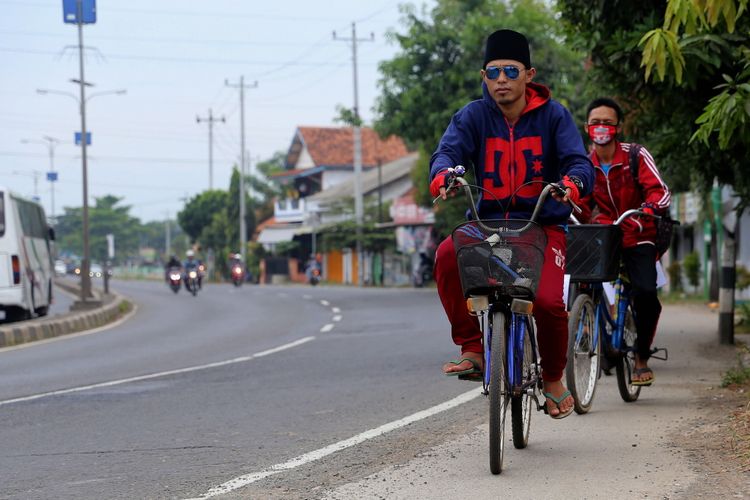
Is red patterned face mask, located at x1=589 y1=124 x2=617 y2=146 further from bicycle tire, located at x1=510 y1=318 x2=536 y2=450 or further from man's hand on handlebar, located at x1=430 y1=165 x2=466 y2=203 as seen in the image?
man's hand on handlebar, located at x1=430 y1=165 x2=466 y2=203

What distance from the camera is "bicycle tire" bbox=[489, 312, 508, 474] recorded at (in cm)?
495

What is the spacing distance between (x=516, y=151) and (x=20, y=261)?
58.5ft

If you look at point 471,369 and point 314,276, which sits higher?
point 471,369

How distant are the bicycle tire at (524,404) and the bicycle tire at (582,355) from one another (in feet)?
2.29

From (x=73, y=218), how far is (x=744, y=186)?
13350 cm

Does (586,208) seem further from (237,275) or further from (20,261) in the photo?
(237,275)

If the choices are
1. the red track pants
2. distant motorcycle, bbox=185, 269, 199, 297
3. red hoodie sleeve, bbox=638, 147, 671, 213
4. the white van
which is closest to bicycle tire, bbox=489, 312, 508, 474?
the red track pants

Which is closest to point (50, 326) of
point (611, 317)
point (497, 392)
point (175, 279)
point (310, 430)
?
point (310, 430)

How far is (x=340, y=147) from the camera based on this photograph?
77.1 m

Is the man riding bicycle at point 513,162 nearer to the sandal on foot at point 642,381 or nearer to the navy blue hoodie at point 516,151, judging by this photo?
the navy blue hoodie at point 516,151

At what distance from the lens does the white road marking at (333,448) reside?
5.14 m

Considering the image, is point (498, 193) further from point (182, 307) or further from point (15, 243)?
point (182, 307)

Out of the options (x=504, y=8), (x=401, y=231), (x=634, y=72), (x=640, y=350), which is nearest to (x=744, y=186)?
(x=634, y=72)

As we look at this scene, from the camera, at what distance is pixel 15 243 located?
21.5m
